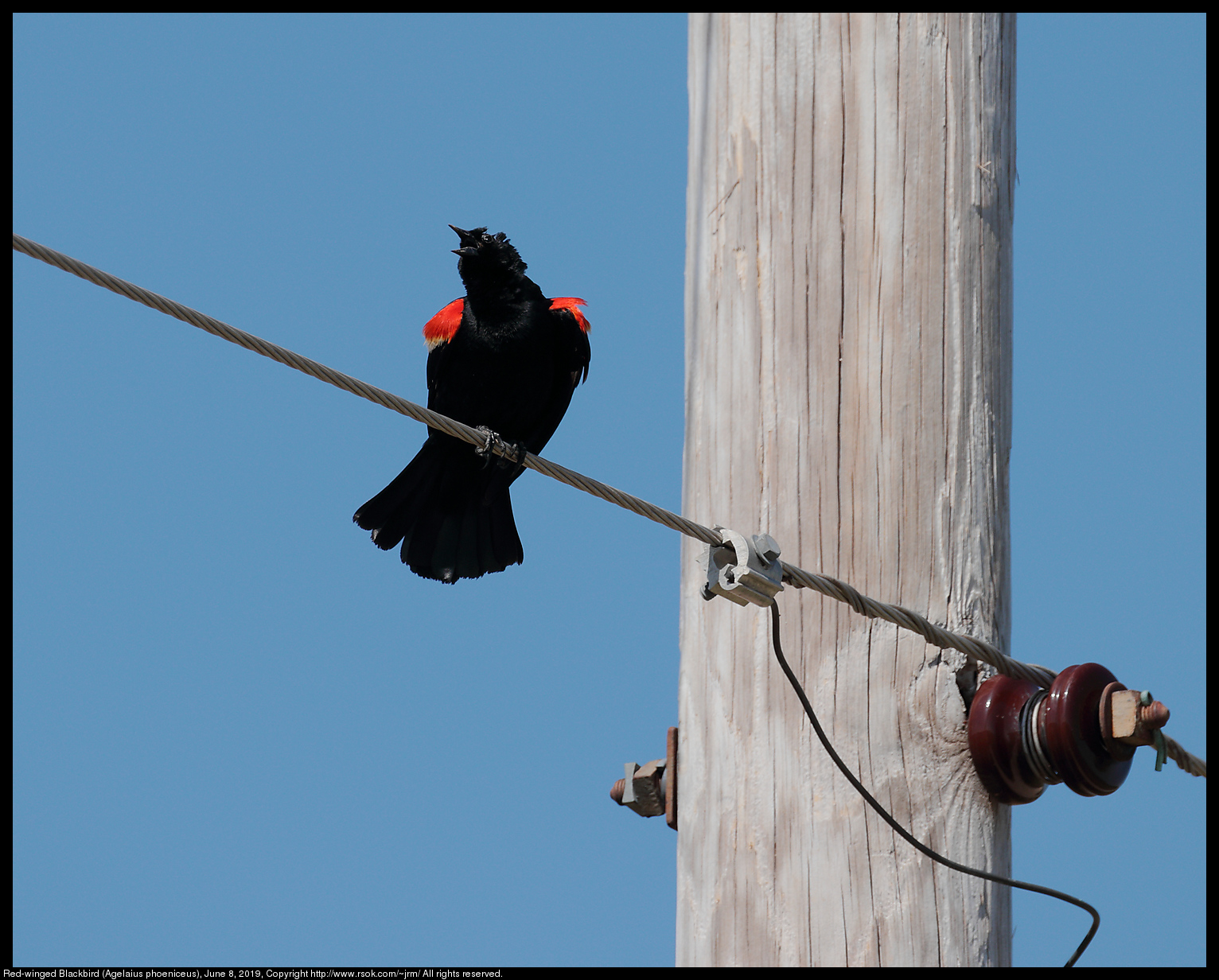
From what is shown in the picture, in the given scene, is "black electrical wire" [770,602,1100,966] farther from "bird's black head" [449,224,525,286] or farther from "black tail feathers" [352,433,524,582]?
"bird's black head" [449,224,525,286]

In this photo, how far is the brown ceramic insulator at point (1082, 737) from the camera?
7.18 ft

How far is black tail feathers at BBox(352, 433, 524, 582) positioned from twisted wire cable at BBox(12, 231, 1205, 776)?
1.64 meters

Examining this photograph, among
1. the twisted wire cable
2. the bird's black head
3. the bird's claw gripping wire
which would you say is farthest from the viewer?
the bird's black head

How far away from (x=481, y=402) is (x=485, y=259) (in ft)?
1.74

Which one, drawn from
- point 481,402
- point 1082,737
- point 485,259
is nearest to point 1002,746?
point 1082,737

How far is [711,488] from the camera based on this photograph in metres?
2.39

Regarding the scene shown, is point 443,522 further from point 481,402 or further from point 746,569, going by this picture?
point 746,569

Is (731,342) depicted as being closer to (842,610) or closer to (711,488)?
(711,488)

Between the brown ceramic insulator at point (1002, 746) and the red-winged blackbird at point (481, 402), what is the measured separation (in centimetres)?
204

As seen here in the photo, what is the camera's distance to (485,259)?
452 centimetres

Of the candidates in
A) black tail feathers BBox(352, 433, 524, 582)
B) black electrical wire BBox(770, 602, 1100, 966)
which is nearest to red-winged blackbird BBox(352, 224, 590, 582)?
black tail feathers BBox(352, 433, 524, 582)

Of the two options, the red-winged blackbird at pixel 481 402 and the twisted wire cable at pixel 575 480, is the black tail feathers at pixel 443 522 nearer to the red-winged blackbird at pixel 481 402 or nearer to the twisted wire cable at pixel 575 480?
the red-winged blackbird at pixel 481 402

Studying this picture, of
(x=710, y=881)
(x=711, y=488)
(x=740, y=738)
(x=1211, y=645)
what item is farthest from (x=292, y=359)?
(x=1211, y=645)

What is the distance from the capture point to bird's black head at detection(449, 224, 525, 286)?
14.8 feet
